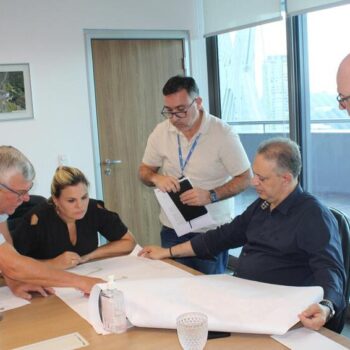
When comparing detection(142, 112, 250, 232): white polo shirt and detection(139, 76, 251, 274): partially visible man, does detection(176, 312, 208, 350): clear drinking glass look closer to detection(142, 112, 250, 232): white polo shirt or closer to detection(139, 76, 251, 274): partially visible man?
detection(139, 76, 251, 274): partially visible man

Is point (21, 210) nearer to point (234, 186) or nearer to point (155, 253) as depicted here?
point (155, 253)

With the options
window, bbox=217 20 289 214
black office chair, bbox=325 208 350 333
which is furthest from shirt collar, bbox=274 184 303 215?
window, bbox=217 20 289 214

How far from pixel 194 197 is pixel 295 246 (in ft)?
2.47

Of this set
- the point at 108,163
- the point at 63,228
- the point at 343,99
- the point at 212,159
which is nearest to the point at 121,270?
the point at 63,228

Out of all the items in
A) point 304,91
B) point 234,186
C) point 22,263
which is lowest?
point 22,263

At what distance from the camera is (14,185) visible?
1846 mm

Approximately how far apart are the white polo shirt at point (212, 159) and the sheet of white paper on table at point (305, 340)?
126 cm

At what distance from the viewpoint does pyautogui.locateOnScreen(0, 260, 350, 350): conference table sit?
1.48 metres

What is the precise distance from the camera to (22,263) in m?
1.92

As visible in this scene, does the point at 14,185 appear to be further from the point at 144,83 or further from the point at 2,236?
the point at 144,83

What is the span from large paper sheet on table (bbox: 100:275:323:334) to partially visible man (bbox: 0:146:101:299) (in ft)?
0.86

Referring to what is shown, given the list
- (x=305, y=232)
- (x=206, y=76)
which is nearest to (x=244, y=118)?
(x=206, y=76)

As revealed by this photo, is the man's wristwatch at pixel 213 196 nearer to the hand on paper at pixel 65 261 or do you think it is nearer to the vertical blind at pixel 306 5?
the hand on paper at pixel 65 261

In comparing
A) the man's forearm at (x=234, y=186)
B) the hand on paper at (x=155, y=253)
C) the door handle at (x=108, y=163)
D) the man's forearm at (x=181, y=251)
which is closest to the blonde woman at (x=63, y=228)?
the hand on paper at (x=155, y=253)
